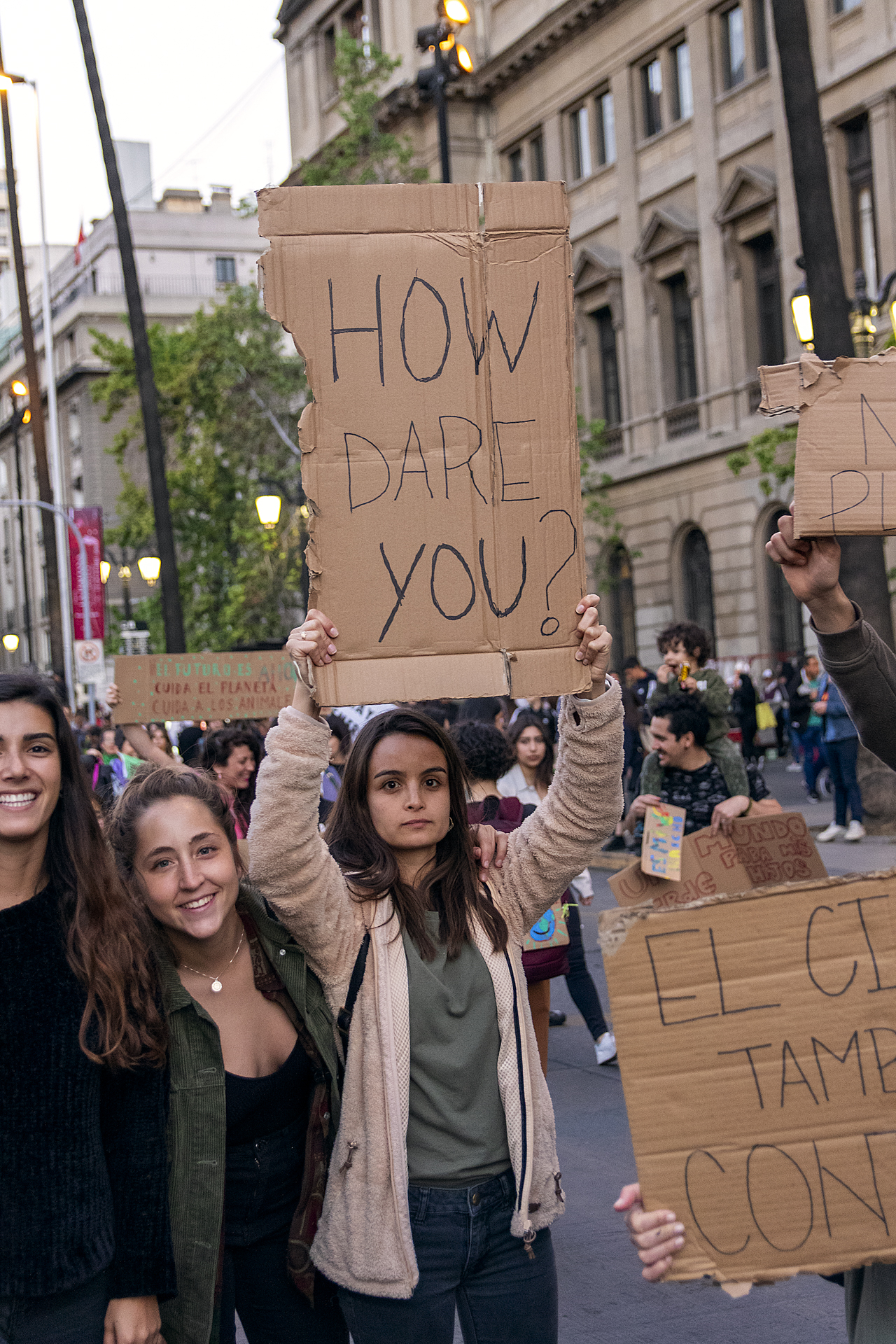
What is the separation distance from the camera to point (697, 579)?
2859 cm

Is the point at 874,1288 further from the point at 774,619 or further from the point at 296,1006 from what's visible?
the point at 774,619

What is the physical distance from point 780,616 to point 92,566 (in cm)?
1446

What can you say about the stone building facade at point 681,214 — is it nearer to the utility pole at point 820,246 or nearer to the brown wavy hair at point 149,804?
the utility pole at point 820,246

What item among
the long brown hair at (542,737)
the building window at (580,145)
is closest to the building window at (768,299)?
the building window at (580,145)

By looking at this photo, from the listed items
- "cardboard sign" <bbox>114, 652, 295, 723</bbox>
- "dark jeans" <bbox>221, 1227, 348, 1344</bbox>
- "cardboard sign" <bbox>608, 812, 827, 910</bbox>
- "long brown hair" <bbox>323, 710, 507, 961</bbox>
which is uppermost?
"cardboard sign" <bbox>114, 652, 295, 723</bbox>

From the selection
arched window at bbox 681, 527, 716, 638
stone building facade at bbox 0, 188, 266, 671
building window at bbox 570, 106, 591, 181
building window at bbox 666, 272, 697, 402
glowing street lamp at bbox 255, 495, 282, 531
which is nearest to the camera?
glowing street lamp at bbox 255, 495, 282, 531

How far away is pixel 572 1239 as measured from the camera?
5.16 meters

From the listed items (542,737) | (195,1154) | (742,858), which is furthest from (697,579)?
(195,1154)

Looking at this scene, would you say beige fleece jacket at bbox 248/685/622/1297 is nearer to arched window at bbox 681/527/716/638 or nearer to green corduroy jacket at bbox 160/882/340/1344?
green corduroy jacket at bbox 160/882/340/1344

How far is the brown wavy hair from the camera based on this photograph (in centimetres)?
301

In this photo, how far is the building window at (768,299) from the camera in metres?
26.2

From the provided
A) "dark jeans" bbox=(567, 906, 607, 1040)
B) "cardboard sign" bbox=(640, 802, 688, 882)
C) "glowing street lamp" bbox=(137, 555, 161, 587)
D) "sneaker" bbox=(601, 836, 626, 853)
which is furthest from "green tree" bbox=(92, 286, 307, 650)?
"cardboard sign" bbox=(640, 802, 688, 882)

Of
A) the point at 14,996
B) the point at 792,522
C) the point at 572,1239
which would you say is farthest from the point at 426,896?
the point at 572,1239

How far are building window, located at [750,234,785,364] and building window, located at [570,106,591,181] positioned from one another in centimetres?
615
